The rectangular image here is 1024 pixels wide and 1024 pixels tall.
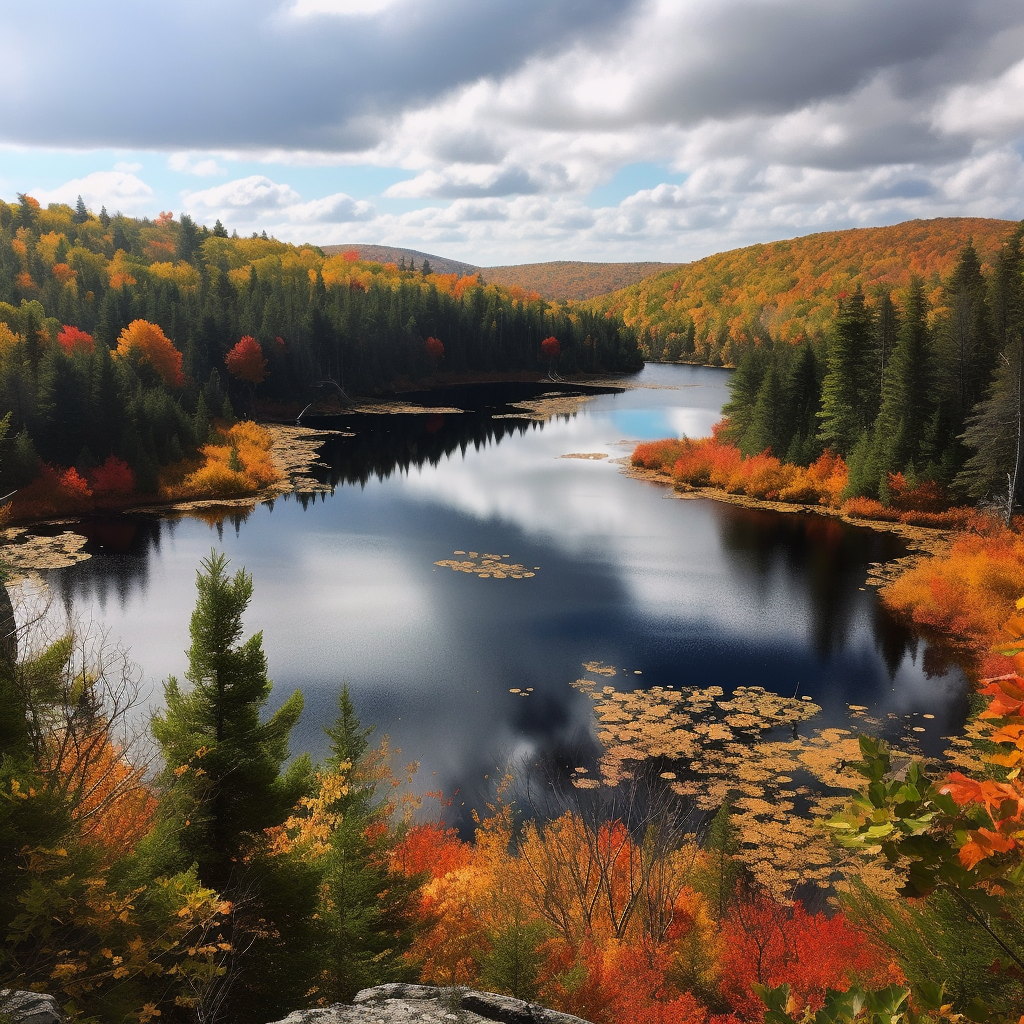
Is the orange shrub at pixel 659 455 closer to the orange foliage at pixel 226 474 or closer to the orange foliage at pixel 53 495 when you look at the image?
the orange foliage at pixel 226 474

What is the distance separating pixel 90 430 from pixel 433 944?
158ft

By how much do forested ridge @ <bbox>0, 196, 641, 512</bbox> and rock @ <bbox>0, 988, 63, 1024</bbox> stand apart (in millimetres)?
48558

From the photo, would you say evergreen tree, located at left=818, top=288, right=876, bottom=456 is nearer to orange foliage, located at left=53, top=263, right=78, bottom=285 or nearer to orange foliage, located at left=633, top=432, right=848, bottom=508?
orange foliage, located at left=633, top=432, right=848, bottom=508

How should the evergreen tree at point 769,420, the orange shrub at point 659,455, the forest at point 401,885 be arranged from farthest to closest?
1. the orange shrub at point 659,455
2. the evergreen tree at point 769,420
3. the forest at point 401,885

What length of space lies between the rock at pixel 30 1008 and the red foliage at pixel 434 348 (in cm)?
12336

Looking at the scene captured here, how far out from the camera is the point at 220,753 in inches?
532

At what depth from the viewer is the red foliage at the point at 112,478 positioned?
5325cm

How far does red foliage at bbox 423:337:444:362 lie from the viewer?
5037 inches

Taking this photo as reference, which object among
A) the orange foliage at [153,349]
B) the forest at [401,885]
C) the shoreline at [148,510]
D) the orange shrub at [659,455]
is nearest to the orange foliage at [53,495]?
the shoreline at [148,510]

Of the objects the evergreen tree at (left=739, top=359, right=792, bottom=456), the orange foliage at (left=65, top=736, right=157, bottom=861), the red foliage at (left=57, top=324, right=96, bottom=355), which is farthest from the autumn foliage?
the red foliage at (left=57, top=324, right=96, bottom=355)

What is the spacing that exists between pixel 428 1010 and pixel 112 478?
52.9 metres

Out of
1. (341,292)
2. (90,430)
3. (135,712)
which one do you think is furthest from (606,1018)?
(341,292)

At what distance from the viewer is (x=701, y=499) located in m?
58.6

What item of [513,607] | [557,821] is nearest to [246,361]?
[513,607]
